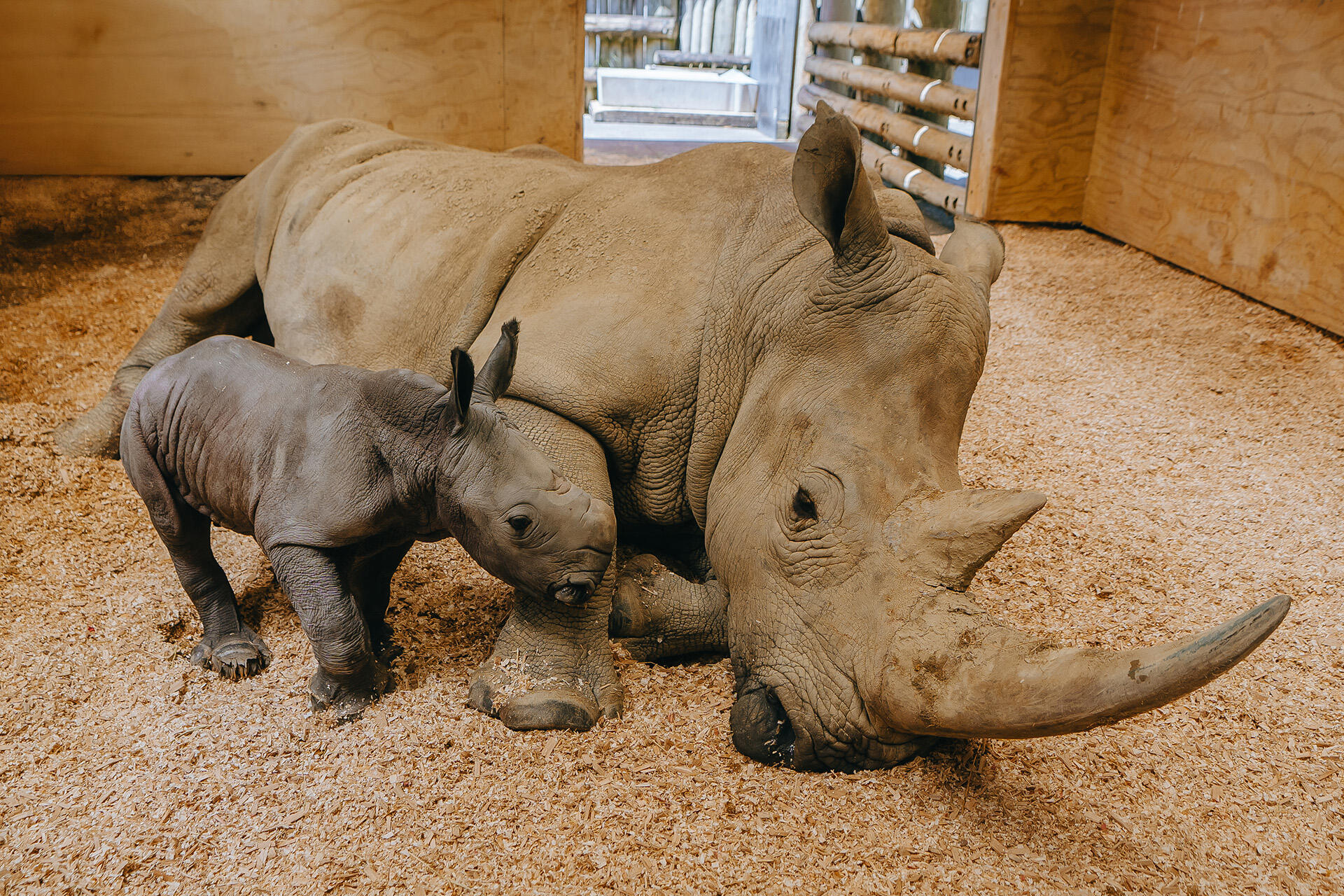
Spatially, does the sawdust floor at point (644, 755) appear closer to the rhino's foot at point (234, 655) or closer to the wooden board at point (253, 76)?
the rhino's foot at point (234, 655)

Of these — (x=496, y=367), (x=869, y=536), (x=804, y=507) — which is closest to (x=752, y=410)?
(x=804, y=507)

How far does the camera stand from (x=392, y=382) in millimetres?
2432

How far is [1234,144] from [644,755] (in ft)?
16.9

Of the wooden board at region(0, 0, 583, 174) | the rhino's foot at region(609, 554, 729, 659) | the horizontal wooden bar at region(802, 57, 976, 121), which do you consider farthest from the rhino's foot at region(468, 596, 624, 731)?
the horizontal wooden bar at region(802, 57, 976, 121)

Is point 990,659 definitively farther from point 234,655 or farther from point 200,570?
point 200,570

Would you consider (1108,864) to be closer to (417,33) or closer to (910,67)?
(417,33)

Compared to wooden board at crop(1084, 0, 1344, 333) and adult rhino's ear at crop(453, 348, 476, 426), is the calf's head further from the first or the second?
wooden board at crop(1084, 0, 1344, 333)

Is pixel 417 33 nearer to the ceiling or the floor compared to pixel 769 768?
nearer to the ceiling

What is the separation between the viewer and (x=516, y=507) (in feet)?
7.57

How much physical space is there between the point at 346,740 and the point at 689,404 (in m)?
1.30

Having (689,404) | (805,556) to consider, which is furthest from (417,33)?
(805,556)

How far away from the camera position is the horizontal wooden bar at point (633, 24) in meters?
13.7

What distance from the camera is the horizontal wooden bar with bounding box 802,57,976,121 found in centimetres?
749

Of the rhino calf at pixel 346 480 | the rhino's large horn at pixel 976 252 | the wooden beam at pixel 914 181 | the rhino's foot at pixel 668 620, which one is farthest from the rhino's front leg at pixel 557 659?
the wooden beam at pixel 914 181
